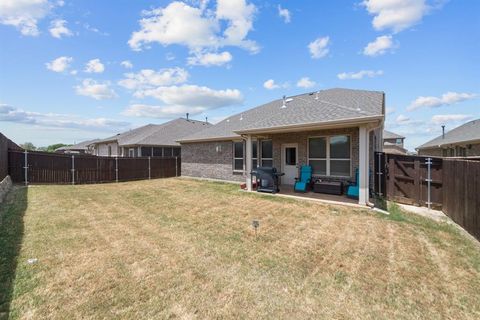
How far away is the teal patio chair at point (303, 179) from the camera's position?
32.2 feet

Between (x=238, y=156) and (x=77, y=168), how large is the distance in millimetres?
9686

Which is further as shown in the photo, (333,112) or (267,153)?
(267,153)

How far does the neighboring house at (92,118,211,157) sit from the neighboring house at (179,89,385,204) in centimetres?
578

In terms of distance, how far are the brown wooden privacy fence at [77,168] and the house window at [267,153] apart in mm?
8922

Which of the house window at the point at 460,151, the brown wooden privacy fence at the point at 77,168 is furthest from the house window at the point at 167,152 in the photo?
the house window at the point at 460,151

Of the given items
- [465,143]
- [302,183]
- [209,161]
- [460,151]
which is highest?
[465,143]

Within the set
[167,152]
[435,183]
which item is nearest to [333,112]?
[435,183]

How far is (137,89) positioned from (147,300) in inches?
667

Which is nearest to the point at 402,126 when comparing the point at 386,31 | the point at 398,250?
the point at 386,31

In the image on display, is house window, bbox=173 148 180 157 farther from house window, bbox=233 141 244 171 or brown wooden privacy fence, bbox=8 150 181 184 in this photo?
house window, bbox=233 141 244 171

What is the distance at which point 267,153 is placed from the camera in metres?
12.3

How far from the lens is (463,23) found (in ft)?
26.6

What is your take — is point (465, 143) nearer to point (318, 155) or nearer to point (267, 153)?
point (318, 155)

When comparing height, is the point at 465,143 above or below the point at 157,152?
above
